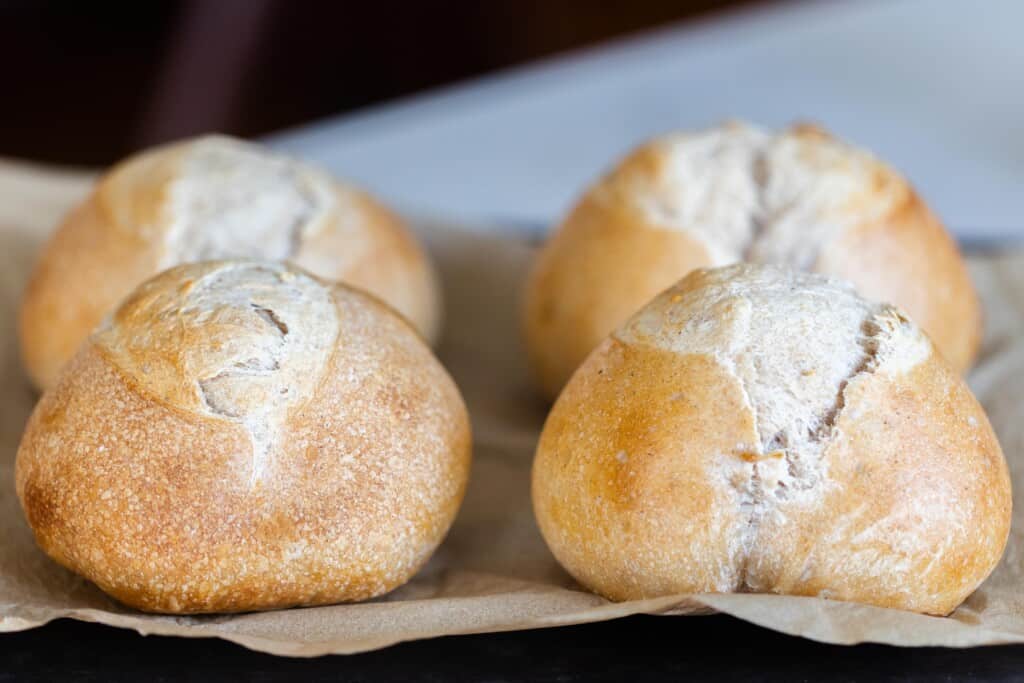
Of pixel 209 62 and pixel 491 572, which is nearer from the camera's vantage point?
pixel 491 572

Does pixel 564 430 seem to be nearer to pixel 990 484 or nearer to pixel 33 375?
pixel 990 484

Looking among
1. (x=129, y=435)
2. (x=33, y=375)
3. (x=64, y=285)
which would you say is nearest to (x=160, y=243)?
(x=64, y=285)

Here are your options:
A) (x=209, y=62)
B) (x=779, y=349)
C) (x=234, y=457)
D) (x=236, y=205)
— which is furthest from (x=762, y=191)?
(x=209, y=62)

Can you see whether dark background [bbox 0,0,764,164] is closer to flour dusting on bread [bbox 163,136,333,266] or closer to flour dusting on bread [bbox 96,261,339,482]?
flour dusting on bread [bbox 163,136,333,266]

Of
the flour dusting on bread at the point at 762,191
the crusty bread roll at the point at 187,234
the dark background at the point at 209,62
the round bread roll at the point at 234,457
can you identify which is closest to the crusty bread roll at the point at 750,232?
the flour dusting on bread at the point at 762,191

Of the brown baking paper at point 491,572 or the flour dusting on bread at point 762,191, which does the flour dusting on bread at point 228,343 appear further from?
the flour dusting on bread at point 762,191

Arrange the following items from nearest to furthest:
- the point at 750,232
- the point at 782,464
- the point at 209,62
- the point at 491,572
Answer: the point at 782,464
the point at 491,572
the point at 750,232
the point at 209,62

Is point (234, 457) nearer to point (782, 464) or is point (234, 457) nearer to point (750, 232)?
point (782, 464)
